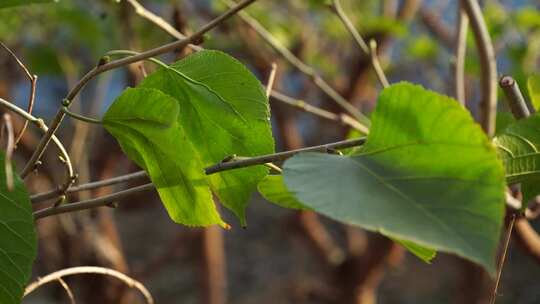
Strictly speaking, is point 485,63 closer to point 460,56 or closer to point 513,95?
point 460,56

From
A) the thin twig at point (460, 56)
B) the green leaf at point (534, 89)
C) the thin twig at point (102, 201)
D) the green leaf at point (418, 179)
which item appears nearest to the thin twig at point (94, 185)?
the thin twig at point (102, 201)

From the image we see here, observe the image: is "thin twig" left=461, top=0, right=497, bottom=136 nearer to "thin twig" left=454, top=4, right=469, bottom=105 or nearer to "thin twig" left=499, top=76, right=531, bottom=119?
"thin twig" left=454, top=4, right=469, bottom=105

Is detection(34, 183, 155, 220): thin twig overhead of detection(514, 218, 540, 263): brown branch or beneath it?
overhead

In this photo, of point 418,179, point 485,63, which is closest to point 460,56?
point 485,63

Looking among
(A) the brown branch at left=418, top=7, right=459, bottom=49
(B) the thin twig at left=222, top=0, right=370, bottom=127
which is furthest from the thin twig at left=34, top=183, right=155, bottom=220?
(A) the brown branch at left=418, top=7, right=459, bottom=49

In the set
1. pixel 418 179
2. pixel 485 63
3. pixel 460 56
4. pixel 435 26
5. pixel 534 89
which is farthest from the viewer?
pixel 435 26
